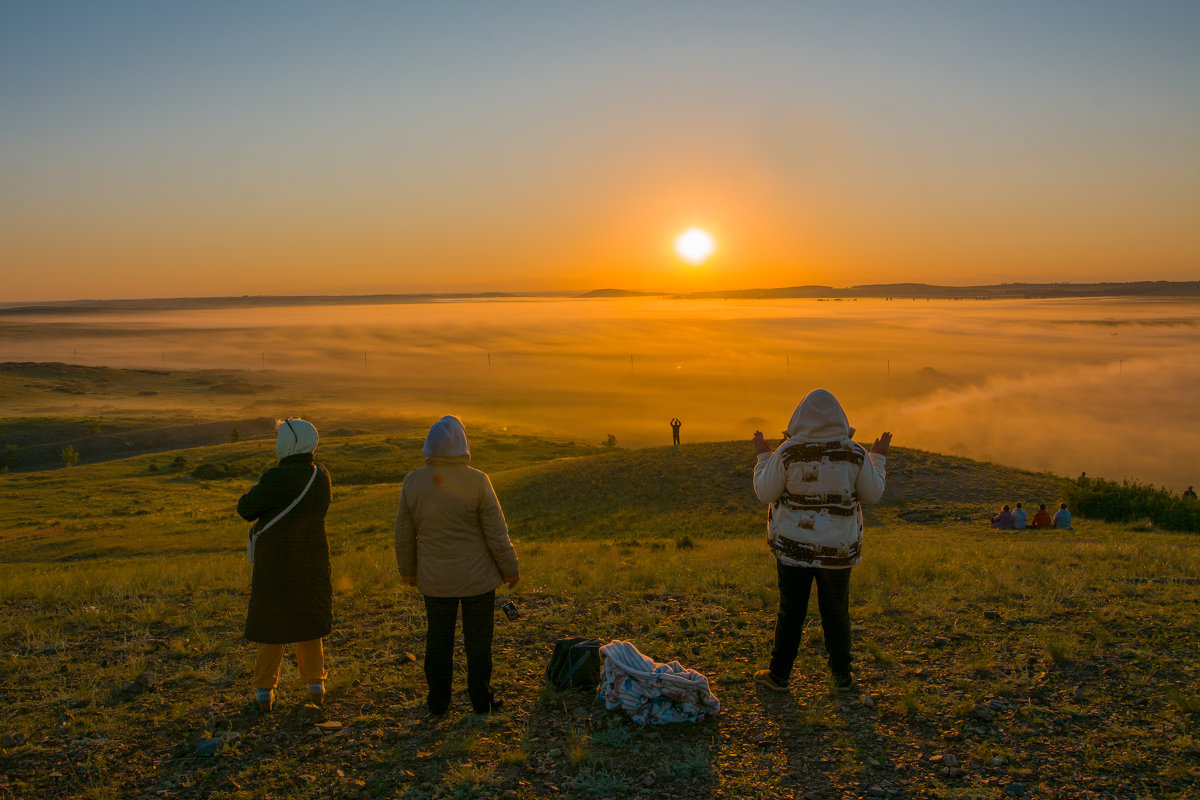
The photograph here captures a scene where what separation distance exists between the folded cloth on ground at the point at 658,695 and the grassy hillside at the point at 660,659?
0.13 meters

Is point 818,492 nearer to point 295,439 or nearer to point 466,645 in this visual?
point 466,645

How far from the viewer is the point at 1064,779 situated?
4.98 metres

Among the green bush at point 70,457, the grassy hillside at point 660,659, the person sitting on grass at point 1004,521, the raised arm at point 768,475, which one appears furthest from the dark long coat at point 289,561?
the green bush at point 70,457

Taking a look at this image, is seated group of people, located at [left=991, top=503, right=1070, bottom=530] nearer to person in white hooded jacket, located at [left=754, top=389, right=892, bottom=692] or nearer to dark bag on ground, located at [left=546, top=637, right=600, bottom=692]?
person in white hooded jacket, located at [left=754, top=389, right=892, bottom=692]

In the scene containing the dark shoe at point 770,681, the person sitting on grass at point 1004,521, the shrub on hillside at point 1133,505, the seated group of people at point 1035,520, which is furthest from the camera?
the shrub on hillside at point 1133,505

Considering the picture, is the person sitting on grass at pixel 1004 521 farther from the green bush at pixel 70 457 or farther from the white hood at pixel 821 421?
the green bush at pixel 70 457

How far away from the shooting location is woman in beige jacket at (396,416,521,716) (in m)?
5.57

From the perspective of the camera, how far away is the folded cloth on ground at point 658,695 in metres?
5.92

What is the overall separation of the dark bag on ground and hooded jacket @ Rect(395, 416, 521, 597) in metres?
1.23

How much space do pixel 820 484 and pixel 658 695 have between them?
2.06 metres

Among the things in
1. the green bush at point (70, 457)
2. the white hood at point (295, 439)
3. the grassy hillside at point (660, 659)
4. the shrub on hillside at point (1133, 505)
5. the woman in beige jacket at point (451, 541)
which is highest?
the white hood at point (295, 439)

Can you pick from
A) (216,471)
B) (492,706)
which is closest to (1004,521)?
(492,706)

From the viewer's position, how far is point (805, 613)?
6258 millimetres

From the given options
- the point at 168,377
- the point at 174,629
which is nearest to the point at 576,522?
the point at 174,629
